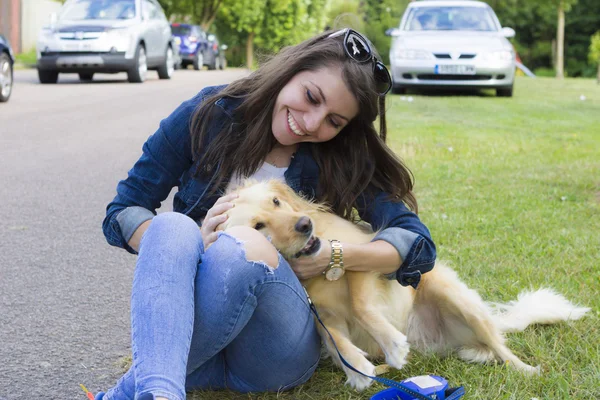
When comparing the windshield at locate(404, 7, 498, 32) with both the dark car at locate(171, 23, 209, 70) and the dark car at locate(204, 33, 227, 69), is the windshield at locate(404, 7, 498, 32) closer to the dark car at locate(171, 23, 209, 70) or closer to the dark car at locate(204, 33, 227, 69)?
the dark car at locate(171, 23, 209, 70)

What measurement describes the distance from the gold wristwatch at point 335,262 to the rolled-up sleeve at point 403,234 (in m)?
0.17

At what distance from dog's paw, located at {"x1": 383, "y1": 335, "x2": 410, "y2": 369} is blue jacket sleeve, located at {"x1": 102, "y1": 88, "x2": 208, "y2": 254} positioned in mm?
1006

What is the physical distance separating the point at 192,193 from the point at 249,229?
536 mm

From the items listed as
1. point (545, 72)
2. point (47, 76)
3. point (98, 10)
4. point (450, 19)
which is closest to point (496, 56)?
point (450, 19)

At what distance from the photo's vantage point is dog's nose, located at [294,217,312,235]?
8.46ft

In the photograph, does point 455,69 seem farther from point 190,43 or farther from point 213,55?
point 213,55

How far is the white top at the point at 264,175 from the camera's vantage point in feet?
9.64

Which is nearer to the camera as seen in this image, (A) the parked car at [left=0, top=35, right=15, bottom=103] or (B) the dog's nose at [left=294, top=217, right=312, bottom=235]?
(B) the dog's nose at [left=294, top=217, right=312, bottom=235]

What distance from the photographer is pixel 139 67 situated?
615 inches

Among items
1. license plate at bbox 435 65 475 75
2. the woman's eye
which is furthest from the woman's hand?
license plate at bbox 435 65 475 75

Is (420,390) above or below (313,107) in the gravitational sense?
below

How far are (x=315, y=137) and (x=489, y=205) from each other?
3.20 metres

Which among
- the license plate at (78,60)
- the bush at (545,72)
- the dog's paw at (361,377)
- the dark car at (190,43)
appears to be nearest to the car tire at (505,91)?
the license plate at (78,60)

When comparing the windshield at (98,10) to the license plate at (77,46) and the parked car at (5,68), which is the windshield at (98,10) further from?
the parked car at (5,68)
